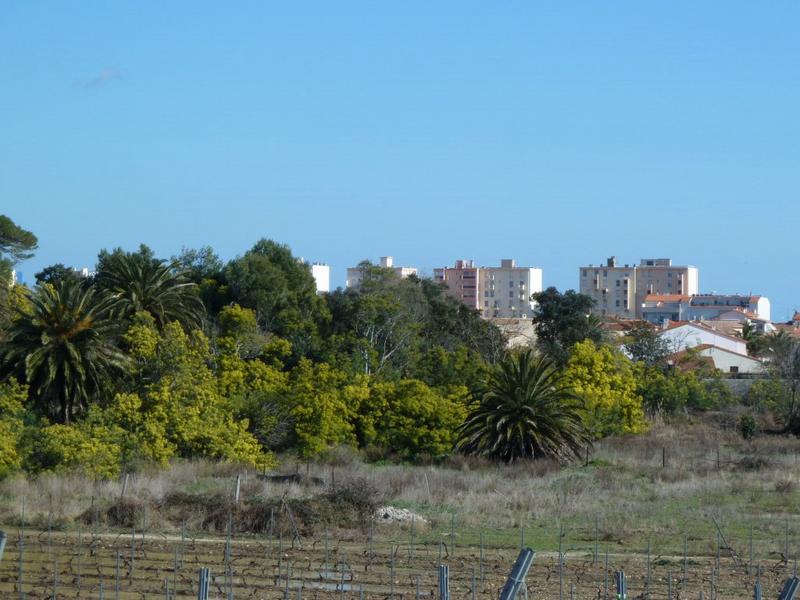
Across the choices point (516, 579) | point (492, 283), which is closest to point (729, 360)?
point (516, 579)

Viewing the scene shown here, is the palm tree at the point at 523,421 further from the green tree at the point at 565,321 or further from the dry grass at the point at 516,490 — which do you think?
the green tree at the point at 565,321

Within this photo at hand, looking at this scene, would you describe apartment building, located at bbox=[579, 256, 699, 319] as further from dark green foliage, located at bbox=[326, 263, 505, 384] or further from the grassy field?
the grassy field

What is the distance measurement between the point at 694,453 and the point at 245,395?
1768cm

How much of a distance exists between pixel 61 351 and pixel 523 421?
633 inches

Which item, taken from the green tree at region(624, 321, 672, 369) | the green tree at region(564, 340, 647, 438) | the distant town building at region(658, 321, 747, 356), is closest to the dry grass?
the green tree at region(564, 340, 647, 438)

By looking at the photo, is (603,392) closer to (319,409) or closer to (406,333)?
(406,333)

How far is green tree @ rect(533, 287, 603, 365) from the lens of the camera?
76188 mm

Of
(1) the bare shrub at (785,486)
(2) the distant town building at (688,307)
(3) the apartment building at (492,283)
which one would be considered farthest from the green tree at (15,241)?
(3) the apartment building at (492,283)

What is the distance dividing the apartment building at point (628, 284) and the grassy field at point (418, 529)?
136 m

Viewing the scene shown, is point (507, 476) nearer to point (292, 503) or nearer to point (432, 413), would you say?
point (432, 413)

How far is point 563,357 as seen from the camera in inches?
2689

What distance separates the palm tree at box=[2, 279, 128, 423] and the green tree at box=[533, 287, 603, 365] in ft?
127

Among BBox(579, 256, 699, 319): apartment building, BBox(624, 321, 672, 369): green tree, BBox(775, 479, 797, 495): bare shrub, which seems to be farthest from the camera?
BBox(579, 256, 699, 319): apartment building

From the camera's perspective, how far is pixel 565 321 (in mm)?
77938
